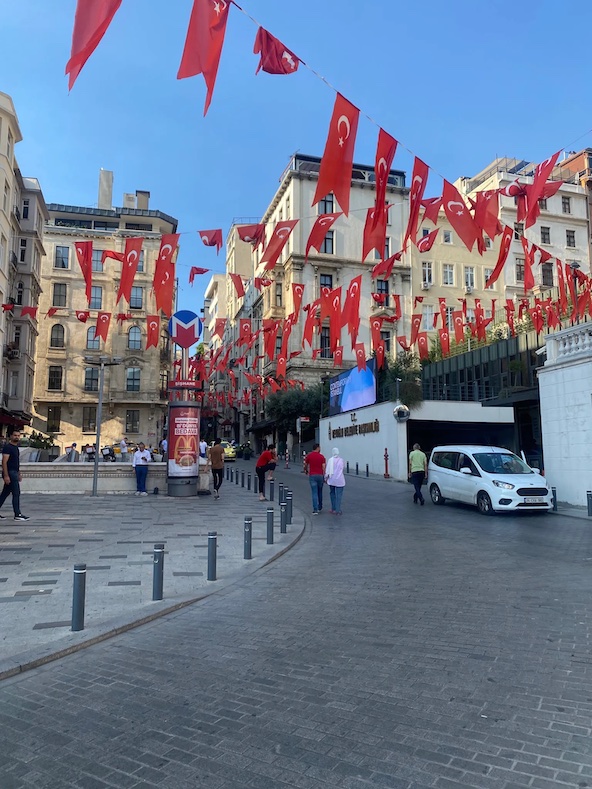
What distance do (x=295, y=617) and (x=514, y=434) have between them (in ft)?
91.7

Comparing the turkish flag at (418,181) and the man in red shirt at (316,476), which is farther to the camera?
the man in red shirt at (316,476)

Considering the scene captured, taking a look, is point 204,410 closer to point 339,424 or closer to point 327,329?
point 327,329

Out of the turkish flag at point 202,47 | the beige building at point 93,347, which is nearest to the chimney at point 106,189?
the beige building at point 93,347

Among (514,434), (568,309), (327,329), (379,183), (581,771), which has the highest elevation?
(327,329)

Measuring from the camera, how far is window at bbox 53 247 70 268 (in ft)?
170

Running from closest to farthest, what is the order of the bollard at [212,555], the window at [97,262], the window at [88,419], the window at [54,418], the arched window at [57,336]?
the bollard at [212,555] < the window at [54,418] < the window at [88,419] < the arched window at [57,336] < the window at [97,262]

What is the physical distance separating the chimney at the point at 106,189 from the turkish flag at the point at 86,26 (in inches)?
2168

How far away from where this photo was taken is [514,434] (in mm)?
31438

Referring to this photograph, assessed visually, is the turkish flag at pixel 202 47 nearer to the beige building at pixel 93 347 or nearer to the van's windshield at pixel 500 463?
the van's windshield at pixel 500 463

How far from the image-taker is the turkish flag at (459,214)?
10656 millimetres

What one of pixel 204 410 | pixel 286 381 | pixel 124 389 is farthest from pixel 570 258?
pixel 204 410

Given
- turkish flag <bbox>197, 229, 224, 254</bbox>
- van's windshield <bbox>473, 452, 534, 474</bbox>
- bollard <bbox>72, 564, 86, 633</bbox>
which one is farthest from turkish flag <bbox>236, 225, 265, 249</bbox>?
bollard <bbox>72, 564, 86, 633</bbox>

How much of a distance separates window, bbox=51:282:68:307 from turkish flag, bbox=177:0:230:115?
164ft

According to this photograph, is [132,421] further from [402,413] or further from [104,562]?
[104,562]
